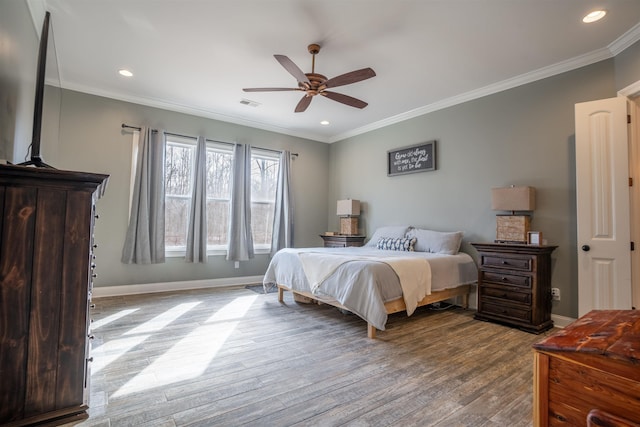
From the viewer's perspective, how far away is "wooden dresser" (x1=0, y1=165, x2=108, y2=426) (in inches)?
54.2

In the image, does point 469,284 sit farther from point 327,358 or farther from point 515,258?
point 327,358

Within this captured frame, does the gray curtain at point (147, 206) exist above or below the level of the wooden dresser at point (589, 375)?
above

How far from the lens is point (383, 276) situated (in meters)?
2.80

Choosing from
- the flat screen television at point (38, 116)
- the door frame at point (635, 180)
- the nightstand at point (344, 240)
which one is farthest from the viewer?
the nightstand at point (344, 240)

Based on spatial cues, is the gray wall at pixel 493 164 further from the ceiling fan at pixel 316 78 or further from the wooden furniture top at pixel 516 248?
the ceiling fan at pixel 316 78

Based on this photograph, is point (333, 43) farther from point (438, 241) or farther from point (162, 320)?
point (162, 320)

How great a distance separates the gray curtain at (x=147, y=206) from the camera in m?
4.26

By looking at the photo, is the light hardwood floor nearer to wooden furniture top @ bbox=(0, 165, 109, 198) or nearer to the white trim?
wooden furniture top @ bbox=(0, 165, 109, 198)

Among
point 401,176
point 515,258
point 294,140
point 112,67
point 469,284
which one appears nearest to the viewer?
point 515,258

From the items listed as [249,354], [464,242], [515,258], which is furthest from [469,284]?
[249,354]

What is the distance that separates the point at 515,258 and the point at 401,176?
2202 millimetres

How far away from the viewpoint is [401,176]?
4.93 meters

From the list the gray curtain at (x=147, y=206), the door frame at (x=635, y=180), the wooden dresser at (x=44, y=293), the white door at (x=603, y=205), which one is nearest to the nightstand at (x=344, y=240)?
the gray curtain at (x=147, y=206)

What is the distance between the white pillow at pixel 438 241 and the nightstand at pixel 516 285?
429 millimetres
